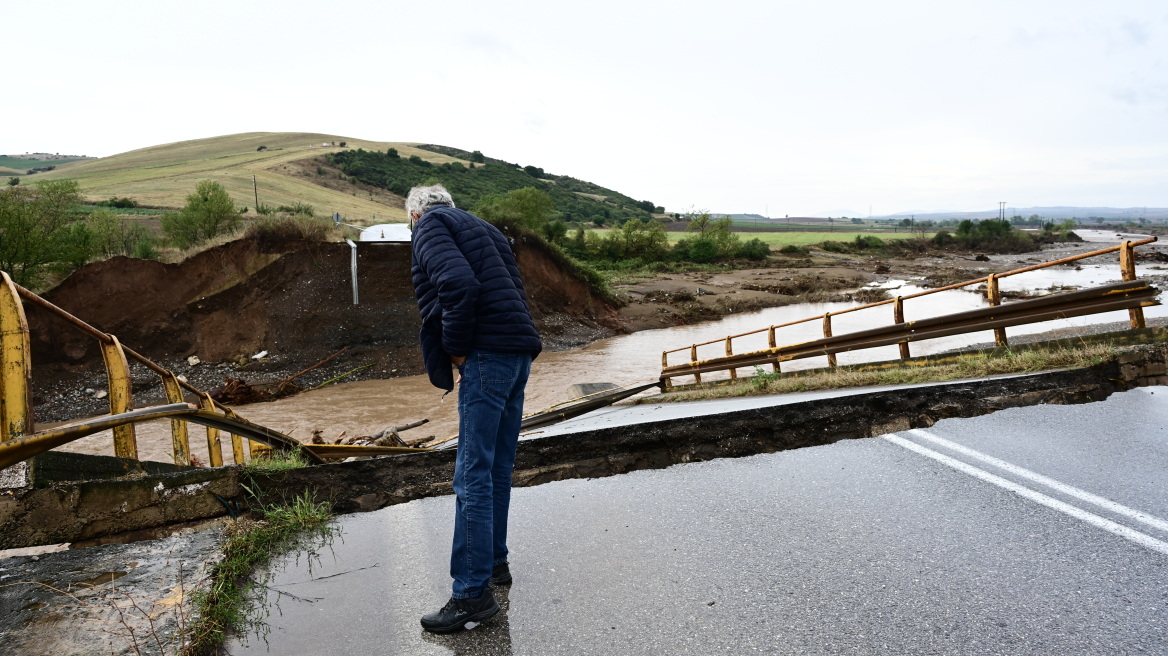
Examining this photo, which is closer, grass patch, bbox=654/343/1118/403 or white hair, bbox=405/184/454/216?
white hair, bbox=405/184/454/216

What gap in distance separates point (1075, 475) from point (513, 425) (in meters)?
3.74

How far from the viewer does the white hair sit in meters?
3.93

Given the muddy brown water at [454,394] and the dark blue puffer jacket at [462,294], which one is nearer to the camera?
the dark blue puffer jacket at [462,294]

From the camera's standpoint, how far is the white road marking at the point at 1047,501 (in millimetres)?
3727

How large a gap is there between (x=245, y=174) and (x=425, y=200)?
11127cm

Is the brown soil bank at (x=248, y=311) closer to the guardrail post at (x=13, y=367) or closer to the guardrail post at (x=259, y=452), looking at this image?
the guardrail post at (x=259, y=452)

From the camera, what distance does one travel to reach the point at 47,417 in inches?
899

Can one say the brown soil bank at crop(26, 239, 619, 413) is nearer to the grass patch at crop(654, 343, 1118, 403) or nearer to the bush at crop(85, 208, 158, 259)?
the bush at crop(85, 208, 158, 259)

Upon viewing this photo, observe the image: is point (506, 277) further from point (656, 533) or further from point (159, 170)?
point (159, 170)

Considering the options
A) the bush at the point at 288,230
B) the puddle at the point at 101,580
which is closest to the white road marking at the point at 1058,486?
the puddle at the point at 101,580

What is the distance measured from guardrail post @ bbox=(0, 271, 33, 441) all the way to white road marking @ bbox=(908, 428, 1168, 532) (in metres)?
5.71

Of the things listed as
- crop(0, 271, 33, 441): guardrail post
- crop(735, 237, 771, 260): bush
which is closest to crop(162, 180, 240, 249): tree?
crop(0, 271, 33, 441): guardrail post

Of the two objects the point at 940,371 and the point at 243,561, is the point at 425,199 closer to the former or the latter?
the point at 243,561

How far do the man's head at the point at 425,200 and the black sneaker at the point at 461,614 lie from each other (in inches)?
78.1
